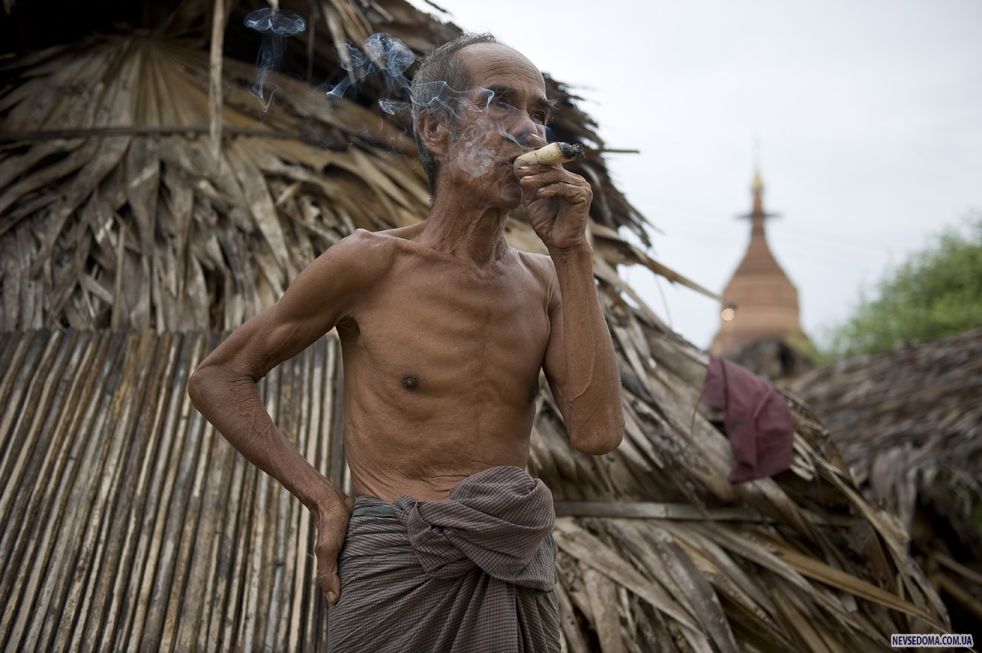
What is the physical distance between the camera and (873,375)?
27.1ft

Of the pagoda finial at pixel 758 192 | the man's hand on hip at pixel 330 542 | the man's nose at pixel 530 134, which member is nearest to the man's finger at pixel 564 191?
the man's nose at pixel 530 134

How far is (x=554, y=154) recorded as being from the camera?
1.82 metres

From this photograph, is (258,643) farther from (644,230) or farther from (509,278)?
(644,230)

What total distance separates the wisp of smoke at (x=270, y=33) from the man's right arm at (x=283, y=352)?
7.21 feet

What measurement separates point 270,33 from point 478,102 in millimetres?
2834

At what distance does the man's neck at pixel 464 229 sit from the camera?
82.8 inches

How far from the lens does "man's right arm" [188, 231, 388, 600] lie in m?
2.01

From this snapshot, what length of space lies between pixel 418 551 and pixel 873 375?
7263mm

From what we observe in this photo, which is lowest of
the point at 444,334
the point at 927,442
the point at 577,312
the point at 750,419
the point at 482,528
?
the point at 927,442

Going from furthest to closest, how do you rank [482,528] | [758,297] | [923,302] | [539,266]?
1. [758,297]
2. [923,302]
3. [539,266]
4. [482,528]

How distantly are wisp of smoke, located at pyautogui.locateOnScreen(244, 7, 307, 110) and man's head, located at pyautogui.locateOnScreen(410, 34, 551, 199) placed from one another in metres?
2.03

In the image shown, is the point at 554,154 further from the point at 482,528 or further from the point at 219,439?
the point at 219,439

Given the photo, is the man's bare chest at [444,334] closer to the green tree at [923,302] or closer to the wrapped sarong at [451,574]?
the wrapped sarong at [451,574]

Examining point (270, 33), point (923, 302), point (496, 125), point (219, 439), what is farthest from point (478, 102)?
point (923, 302)
